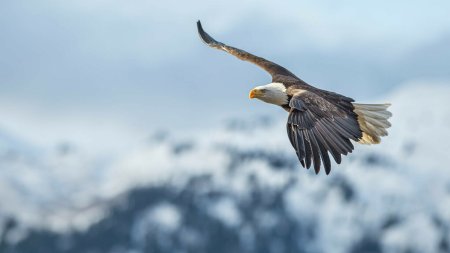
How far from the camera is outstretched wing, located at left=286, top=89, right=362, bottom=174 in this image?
1938 centimetres

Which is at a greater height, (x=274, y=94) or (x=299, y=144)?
(x=274, y=94)

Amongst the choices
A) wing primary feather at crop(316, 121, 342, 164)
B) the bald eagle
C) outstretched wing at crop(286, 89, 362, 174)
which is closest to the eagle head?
the bald eagle

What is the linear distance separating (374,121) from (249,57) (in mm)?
4603

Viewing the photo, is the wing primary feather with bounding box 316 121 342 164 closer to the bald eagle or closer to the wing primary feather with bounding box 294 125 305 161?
the bald eagle

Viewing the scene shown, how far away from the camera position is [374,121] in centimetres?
2323

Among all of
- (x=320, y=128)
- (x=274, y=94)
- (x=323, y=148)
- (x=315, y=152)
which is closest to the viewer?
(x=315, y=152)

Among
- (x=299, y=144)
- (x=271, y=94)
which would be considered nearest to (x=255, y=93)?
(x=271, y=94)

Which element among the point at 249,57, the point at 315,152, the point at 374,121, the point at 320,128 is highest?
the point at 249,57

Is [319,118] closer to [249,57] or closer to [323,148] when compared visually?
[323,148]

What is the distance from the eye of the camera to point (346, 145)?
19625 mm

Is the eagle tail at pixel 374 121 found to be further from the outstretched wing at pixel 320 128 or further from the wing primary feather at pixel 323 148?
the wing primary feather at pixel 323 148

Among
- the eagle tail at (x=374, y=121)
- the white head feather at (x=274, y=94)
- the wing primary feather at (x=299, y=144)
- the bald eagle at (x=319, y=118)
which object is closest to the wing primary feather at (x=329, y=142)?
the bald eagle at (x=319, y=118)

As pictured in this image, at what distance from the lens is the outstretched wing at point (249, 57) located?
25.5m

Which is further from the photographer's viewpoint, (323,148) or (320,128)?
(320,128)
